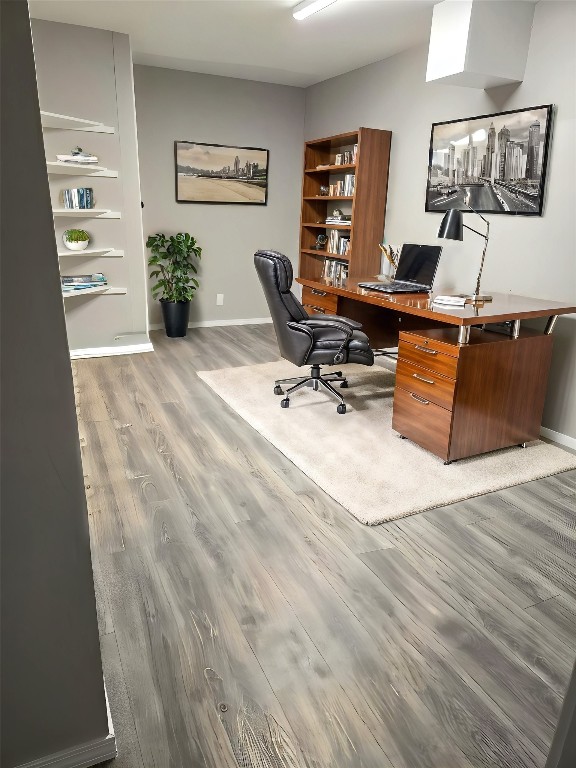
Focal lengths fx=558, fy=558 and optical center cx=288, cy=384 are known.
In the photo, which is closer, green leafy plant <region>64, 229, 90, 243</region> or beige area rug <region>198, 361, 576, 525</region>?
beige area rug <region>198, 361, 576, 525</region>

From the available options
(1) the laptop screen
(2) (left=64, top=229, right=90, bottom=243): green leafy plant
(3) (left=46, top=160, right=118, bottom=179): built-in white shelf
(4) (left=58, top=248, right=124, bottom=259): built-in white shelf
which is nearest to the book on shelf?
(4) (left=58, top=248, right=124, bottom=259): built-in white shelf

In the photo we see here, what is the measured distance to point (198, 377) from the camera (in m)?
4.35

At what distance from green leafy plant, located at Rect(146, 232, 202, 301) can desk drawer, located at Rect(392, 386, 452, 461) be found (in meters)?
3.08

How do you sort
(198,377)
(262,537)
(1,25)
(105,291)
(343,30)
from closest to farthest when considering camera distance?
(1,25), (262,537), (343,30), (198,377), (105,291)

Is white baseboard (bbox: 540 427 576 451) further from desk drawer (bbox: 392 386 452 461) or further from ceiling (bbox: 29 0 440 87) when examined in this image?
ceiling (bbox: 29 0 440 87)

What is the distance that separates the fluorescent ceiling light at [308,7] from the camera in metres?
3.39

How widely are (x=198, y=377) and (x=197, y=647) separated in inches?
112

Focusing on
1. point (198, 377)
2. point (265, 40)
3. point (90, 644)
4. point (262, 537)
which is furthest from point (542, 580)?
point (265, 40)

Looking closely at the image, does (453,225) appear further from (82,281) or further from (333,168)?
(82,281)

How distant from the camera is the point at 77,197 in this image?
4.43m

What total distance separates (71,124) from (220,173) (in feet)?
5.96

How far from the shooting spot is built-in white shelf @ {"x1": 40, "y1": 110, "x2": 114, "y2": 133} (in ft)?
13.5

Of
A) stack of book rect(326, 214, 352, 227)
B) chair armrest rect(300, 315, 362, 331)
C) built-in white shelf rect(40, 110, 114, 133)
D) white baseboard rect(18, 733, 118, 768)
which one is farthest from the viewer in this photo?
stack of book rect(326, 214, 352, 227)

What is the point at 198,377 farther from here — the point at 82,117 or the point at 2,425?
the point at 2,425
